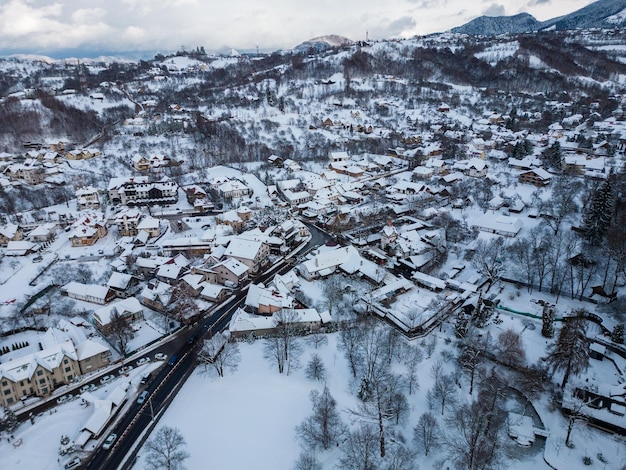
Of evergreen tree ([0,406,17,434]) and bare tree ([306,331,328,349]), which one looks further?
bare tree ([306,331,328,349])

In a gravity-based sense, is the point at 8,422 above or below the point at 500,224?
below

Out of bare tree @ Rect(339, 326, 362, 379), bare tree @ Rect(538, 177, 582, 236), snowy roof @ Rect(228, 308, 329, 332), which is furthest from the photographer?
bare tree @ Rect(538, 177, 582, 236)

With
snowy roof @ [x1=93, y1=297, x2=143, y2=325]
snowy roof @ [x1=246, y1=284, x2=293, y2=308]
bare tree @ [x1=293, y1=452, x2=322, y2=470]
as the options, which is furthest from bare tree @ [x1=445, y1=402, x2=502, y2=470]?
snowy roof @ [x1=93, y1=297, x2=143, y2=325]

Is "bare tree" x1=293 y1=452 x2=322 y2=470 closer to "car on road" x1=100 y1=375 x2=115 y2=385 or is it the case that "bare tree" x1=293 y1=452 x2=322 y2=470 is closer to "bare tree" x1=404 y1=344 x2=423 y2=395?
"bare tree" x1=404 y1=344 x2=423 y2=395

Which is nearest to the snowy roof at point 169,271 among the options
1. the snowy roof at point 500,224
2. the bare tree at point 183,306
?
the bare tree at point 183,306

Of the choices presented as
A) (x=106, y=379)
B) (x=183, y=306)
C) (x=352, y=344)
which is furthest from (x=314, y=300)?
(x=106, y=379)

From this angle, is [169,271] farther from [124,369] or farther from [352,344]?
[352,344]

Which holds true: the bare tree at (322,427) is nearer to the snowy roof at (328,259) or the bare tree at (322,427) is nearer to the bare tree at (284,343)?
the bare tree at (284,343)
